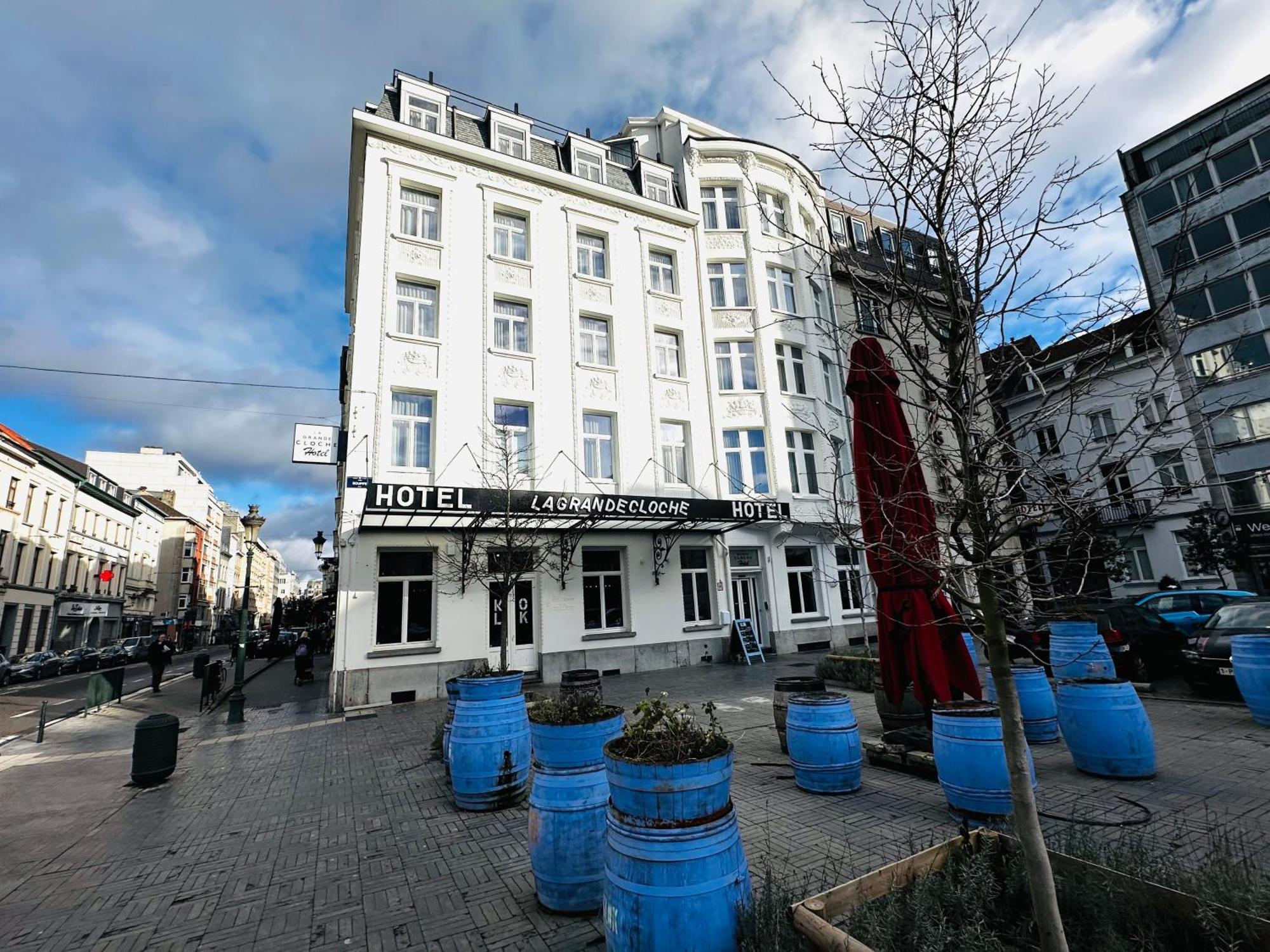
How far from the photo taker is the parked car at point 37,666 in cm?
2548

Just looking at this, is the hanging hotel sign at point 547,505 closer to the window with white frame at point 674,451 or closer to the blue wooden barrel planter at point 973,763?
the window with white frame at point 674,451

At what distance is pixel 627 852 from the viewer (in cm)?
303

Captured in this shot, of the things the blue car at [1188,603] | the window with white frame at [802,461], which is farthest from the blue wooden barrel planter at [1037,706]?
the window with white frame at [802,461]

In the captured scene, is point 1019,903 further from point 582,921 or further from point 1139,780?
point 1139,780

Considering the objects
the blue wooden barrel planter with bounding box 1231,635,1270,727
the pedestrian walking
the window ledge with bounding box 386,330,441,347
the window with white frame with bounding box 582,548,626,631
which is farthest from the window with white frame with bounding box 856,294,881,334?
the pedestrian walking

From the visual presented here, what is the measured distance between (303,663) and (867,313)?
21398mm

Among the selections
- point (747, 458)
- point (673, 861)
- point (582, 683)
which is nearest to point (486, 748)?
point (582, 683)

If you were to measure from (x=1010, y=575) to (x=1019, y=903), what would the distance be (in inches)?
68.3

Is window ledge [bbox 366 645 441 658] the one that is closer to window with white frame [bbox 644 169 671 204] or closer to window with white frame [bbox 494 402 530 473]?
window with white frame [bbox 494 402 530 473]

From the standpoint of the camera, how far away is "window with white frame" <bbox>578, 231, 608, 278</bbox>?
1927 centimetres

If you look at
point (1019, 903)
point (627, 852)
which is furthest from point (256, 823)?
point (1019, 903)

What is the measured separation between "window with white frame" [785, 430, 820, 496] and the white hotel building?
0.09 metres

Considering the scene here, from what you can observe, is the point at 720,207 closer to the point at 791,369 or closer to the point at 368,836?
the point at 791,369

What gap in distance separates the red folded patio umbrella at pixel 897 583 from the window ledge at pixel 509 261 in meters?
13.7
